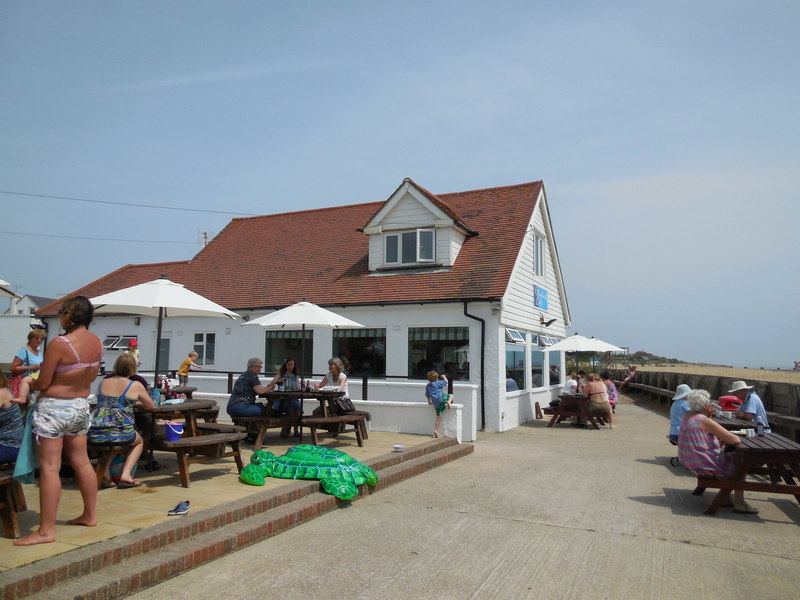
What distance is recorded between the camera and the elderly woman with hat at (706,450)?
23.0 feet

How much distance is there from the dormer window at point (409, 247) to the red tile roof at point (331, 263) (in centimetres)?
44

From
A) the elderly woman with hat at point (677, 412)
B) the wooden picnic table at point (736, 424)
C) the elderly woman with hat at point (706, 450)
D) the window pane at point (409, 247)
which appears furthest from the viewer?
the window pane at point (409, 247)

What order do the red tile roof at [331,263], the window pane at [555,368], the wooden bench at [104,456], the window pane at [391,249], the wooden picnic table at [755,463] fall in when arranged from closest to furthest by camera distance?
the wooden bench at [104,456] < the wooden picnic table at [755,463] < the red tile roof at [331,263] < the window pane at [391,249] < the window pane at [555,368]

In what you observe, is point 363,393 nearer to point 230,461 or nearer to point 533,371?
point 230,461

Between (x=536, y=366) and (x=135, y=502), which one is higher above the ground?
(x=536, y=366)

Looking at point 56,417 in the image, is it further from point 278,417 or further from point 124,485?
point 278,417

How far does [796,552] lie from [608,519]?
177 cm

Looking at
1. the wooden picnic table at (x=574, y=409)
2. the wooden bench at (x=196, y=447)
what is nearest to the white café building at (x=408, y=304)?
the wooden picnic table at (x=574, y=409)

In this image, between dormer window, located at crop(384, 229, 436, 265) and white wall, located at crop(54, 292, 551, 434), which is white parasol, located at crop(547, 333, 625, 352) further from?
dormer window, located at crop(384, 229, 436, 265)

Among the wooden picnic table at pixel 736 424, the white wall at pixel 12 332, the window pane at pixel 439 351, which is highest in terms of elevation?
the white wall at pixel 12 332

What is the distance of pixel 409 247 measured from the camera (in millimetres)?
17172

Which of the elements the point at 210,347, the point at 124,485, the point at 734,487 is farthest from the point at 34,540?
the point at 210,347

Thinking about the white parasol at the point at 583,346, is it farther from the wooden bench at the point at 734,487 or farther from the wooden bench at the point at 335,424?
the wooden bench at the point at 734,487

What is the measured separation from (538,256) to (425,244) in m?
4.28
